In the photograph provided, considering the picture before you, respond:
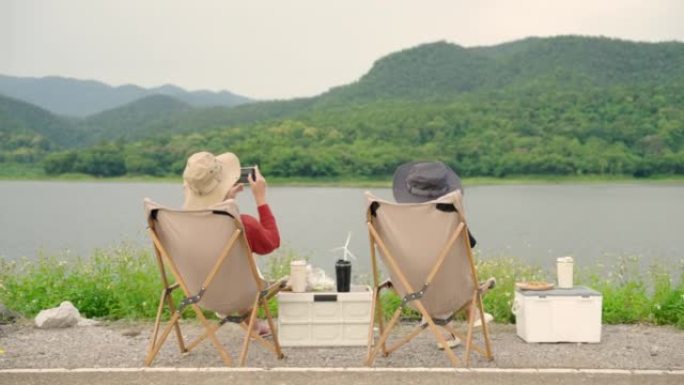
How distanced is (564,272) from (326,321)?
1.38 metres

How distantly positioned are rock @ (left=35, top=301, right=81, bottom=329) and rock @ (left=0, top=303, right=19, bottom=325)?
24 cm

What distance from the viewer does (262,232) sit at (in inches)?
Result: 167

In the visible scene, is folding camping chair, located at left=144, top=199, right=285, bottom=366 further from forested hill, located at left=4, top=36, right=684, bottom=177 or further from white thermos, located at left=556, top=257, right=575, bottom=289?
forested hill, located at left=4, top=36, right=684, bottom=177

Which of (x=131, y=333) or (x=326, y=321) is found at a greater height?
(x=326, y=321)

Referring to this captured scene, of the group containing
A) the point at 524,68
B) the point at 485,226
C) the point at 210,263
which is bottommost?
the point at 485,226

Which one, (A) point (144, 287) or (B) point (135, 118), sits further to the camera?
(B) point (135, 118)

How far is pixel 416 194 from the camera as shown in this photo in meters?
4.46

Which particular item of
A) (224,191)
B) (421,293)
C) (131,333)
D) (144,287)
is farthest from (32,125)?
(421,293)

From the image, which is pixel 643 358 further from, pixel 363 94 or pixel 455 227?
pixel 363 94

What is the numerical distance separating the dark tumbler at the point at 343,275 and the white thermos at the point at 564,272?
3.87 feet

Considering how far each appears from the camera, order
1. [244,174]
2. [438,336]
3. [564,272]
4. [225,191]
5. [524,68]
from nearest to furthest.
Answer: [438,336] < [225,191] < [244,174] < [564,272] < [524,68]

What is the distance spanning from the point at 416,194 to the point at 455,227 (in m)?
0.53

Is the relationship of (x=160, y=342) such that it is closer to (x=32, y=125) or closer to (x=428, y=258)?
(x=428, y=258)

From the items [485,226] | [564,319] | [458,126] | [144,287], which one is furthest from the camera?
[458,126]
